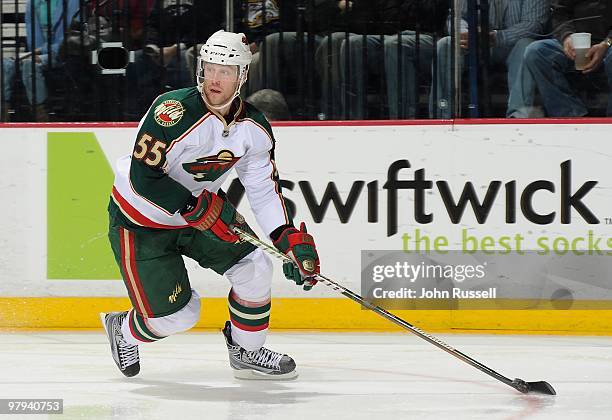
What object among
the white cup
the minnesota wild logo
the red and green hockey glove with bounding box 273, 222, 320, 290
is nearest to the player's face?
the minnesota wild logo

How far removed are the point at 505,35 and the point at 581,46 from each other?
298 millimetres

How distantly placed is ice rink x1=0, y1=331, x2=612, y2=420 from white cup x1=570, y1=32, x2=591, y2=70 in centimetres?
107

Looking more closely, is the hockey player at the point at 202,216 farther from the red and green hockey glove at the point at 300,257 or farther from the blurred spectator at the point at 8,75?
the blurred spectator at the point at 8,75

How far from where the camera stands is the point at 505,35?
16.7 ft

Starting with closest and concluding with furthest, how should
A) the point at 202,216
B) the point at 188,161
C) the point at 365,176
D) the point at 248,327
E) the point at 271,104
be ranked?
the point at 202,216 < the point at 188,161 < the point at 248,327 < the point at 365,176 < the point at 271,104

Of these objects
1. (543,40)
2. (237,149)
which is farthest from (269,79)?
(237,149)

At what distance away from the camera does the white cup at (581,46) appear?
5.07m

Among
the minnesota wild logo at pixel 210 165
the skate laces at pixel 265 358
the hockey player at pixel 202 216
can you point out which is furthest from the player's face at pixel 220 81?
the skate laces at pixel 265 358

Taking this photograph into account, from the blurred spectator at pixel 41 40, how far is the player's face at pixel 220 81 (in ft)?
5.57

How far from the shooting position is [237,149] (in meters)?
3.74

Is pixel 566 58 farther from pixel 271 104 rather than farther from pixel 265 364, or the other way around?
pixel 265 364

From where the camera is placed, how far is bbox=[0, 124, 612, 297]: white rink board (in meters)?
4.98

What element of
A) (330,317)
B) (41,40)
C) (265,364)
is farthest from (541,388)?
(41,40)

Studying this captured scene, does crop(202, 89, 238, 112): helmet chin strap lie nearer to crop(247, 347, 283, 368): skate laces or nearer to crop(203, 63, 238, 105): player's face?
crop(203, 63, 238, 105): player's face
